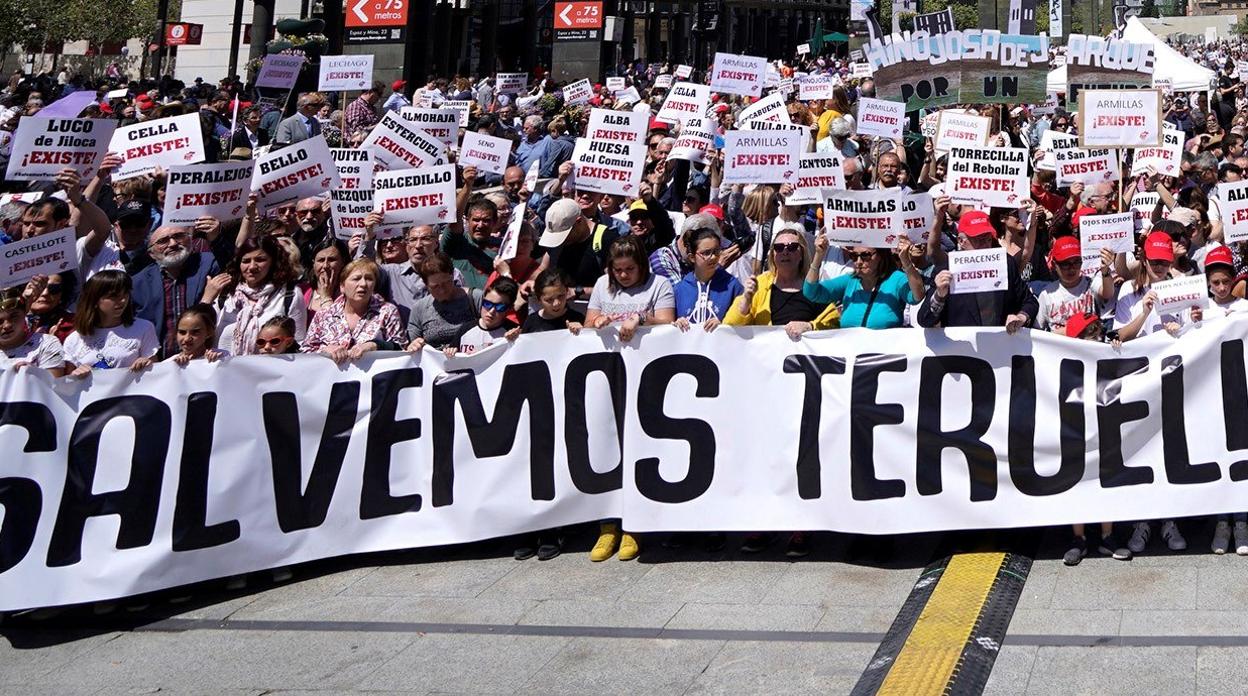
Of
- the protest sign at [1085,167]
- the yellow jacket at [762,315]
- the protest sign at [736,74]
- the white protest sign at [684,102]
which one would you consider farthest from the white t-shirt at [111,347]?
the protest sign at [736,74]

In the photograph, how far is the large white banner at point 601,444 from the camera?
23.2 feet

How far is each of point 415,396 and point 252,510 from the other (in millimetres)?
925

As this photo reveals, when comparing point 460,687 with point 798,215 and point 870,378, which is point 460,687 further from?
point 798,215

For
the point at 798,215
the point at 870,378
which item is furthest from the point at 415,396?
the point at 798,215

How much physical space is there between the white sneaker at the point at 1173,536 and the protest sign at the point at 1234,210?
189cm

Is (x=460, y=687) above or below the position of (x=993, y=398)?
below

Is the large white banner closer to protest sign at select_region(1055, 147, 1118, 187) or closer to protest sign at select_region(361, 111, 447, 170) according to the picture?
protest sign at select_region(361, 111, 447, 170)

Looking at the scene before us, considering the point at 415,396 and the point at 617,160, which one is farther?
the point at 617,160

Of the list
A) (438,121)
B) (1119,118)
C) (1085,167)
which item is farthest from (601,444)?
(438,121)

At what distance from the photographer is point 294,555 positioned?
293 inches

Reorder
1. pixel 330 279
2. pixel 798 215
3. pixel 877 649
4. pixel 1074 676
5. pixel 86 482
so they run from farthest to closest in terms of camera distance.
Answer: pixel 798 215 → pixel 330 279 → pixel 86 482 → pixel 877 649 → pixel 1074 676

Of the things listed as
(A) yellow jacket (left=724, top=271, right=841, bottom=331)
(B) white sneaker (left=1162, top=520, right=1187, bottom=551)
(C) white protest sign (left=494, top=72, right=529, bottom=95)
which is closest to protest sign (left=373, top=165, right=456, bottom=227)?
→ (A) yellow jacket (left=724, top=271, right=841, bottom=331)

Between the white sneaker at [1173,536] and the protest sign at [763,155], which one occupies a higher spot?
the protest sign at [763,155]

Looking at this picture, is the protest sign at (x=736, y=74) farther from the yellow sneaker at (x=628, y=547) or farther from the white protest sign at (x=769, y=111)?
the yellow sneaker at (x=628, y=547)
